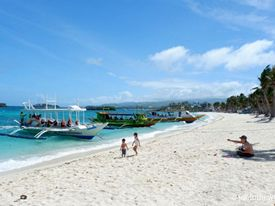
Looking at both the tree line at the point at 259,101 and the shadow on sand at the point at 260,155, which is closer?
the shadow on sand at the point at 260,155

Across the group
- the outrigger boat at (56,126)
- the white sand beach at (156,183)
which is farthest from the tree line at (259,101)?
the white sand beach at (156,183)

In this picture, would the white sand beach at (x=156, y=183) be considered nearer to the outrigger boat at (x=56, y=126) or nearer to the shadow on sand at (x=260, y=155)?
the shadow on sand at (x=260, y=155)

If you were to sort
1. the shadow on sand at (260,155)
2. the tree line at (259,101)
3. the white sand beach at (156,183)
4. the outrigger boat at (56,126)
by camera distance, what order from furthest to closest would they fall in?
the tree line at (259,101) < the outrigger boat at (56,126) < the shadow on sand at (260,155) < the white sand beach at (156,183)

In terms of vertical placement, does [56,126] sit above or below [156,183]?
above

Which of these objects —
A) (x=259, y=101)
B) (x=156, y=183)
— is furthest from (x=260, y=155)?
(x=259, y=101)

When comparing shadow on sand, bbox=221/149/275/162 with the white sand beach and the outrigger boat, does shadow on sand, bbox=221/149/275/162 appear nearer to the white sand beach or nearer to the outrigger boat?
the white sand beach

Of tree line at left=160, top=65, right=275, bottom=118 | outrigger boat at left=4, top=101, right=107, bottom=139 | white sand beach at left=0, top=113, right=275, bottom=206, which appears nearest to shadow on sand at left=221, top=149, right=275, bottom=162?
white sand beach at left=0, top=113, right=275, bottom=206

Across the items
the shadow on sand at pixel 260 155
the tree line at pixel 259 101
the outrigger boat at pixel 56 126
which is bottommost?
the shadow on sand at pixel 260 155

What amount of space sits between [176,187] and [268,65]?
43.4 m

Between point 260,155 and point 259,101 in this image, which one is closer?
point 260,155

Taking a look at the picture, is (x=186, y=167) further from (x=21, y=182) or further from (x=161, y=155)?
(x=21, y=182)

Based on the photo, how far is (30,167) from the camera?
1386 cm

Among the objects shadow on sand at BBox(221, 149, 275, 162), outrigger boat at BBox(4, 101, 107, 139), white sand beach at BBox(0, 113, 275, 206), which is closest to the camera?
white sand beach at BBox(0, 113, 275, 206)

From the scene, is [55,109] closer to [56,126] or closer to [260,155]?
[56,126]
